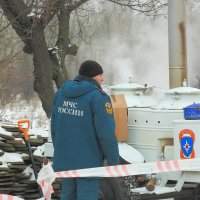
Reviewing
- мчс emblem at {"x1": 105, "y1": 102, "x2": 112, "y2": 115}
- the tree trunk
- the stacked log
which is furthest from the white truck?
the tree trunk

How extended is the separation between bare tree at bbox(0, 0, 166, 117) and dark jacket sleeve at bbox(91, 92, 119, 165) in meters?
7.02

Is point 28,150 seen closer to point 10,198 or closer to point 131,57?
point 10,198

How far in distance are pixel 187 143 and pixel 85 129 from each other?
1.60 metres

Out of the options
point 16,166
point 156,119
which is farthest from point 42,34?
point 156,119

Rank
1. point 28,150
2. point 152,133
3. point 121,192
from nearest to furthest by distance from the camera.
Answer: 1. point 121,192
2. point 152,133
3. point 28,150

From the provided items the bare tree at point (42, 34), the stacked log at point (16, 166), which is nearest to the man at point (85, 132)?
the stacked log at point (16, 166)

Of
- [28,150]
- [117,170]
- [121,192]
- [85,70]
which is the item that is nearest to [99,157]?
[117,170]

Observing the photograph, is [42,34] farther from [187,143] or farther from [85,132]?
[85,132]

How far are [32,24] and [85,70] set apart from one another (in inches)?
283

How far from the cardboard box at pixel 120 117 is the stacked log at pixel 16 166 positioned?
145 cm

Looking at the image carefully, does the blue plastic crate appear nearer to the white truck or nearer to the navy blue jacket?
the white truck

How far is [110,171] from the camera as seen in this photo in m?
4.79

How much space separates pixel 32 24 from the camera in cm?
1180

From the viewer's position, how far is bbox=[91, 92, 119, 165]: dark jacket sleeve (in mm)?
4594
